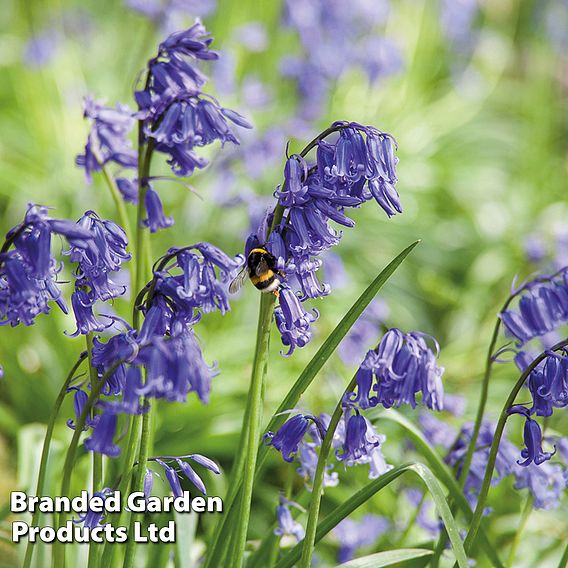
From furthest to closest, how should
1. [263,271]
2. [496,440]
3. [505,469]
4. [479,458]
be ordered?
[479,458]
[505,469]
[496,440]
[263,271]

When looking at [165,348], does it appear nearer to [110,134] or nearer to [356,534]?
[110,134]

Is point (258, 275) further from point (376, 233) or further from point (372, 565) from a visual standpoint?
point (376, 233)

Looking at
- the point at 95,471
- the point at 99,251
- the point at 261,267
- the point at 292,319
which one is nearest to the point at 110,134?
the point at 99,251

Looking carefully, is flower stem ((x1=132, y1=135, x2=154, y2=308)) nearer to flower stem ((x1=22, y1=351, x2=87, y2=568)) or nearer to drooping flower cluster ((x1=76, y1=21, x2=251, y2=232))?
drooping flower cluster ((x1=76, y1=21, x2=251, y2=232))

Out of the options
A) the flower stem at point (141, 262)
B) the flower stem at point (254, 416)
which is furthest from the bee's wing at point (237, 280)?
the flower stem at point (141, 262)

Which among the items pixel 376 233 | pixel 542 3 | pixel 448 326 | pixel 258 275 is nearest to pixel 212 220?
pixel 376 233

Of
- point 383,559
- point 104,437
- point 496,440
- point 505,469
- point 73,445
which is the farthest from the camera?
point 505,469

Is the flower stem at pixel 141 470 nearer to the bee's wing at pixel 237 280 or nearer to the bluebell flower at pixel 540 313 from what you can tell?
the bee's wing at pixel 237 280

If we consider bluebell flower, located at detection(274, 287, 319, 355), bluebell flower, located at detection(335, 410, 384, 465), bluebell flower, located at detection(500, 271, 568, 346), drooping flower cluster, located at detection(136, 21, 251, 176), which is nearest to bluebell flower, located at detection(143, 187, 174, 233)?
drooping flower cluster, located at detection(136, 21, 251, 176)
